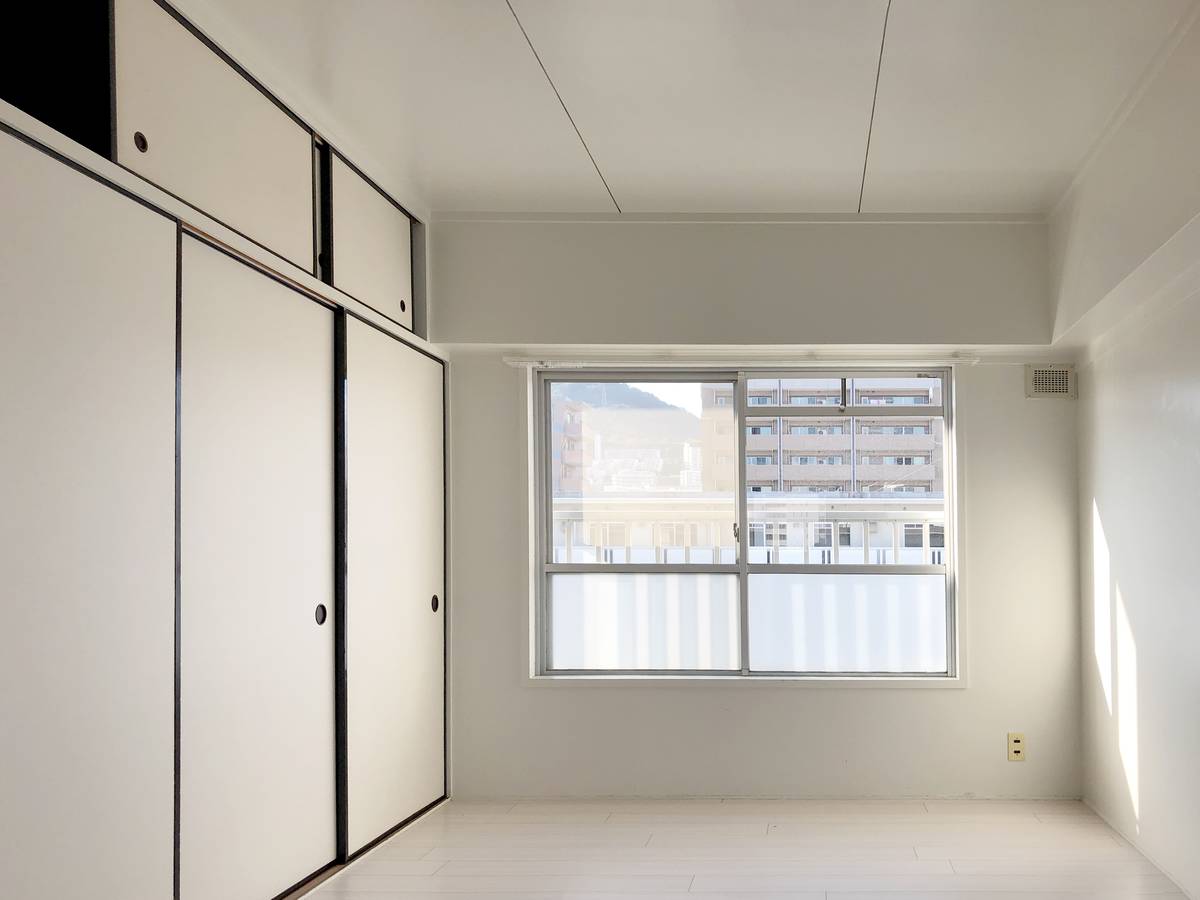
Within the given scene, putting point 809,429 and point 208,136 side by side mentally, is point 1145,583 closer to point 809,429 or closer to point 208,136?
point 809,429

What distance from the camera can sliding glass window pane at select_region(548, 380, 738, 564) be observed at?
486 centimetres

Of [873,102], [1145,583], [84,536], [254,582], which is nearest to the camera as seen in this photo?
[84,536]

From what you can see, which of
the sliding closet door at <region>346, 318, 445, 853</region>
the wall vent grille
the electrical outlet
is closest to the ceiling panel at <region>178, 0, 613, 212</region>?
the sliding closet door at <region>346, 318, 445, 853</region>

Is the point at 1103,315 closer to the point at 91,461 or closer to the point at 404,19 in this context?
the point at 404,19

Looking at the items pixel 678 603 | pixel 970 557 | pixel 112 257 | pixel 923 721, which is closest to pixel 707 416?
pixel 678 603

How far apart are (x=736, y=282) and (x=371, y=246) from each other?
1.54 metres

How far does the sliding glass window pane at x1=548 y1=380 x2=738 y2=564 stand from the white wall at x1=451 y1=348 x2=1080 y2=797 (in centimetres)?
25

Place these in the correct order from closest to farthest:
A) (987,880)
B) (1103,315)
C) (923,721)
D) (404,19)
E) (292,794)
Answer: (404,19), (292,794), (987,880), (1103,315), (923,721)

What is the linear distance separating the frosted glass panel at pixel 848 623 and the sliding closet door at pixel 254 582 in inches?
81.6

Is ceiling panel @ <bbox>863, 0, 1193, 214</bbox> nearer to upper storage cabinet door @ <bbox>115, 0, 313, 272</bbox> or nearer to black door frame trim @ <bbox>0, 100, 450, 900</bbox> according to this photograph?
upper storage cabinet door @ <bbox>115, 0, 313, 272</bbox>

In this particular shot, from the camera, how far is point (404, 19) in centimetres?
273

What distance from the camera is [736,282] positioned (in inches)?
178

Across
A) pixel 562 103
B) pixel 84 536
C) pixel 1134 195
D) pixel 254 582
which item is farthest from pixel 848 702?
pixel 84 536

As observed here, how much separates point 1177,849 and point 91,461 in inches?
135
